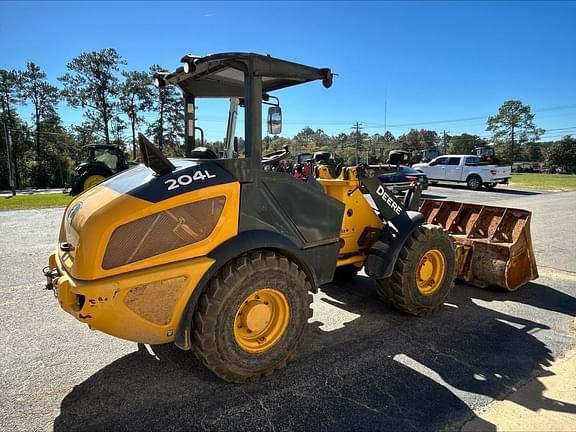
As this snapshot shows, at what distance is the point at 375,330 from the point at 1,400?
3.11 metres

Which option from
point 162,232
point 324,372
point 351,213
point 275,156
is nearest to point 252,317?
point 324,372

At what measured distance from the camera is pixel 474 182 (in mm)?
22016

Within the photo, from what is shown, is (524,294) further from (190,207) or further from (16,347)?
(16,347)

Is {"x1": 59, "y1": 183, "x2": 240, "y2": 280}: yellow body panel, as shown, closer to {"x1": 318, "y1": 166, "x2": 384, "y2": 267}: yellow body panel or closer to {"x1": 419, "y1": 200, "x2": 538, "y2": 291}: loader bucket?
{"x1": 318, "y1": 166, "x2": 384, "y2": 267}: yellow body panel

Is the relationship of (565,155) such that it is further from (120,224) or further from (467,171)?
(120,224)

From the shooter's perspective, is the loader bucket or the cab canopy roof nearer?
the cab canopy roof

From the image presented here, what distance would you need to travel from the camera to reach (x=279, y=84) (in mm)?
3717

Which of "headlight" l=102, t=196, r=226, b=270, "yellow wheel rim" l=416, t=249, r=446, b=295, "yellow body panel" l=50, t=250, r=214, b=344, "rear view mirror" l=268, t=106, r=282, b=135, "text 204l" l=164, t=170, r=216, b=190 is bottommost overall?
"yellow wheel rim" l=416, t=249, r=446, b=295

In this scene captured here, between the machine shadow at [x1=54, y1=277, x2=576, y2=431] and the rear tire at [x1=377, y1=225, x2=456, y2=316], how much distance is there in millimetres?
232

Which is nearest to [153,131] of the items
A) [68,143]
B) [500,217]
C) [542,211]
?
[68,143]

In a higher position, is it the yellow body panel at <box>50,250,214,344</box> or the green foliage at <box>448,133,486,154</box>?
the green foliage at <box>448,133,486,154</box>

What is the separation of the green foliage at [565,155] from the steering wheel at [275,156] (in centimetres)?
6827

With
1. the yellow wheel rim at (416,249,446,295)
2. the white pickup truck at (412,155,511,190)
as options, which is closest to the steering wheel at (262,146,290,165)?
the yellow wheel rim at (416,249,446,295)

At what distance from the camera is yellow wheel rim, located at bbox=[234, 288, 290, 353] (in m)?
2.85
